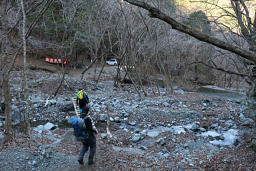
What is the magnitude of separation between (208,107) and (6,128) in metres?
10.4

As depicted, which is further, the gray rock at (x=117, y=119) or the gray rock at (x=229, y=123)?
the gray rock at (x=117, y=119)

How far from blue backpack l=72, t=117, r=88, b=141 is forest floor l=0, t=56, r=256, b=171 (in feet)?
2.77

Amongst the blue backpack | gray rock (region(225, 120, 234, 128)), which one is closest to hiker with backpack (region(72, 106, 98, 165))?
the blue backpack

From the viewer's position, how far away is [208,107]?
1314 cm

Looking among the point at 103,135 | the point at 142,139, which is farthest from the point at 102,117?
the point at 142,139

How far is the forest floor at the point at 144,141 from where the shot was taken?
555cm

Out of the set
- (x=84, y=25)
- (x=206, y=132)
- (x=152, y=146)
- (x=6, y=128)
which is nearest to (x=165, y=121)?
(x=206, y=132)

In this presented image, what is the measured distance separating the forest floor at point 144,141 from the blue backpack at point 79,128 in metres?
0.85

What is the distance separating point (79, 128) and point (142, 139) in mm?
3570

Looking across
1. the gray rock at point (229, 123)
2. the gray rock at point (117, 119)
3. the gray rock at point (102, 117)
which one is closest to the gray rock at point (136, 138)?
the gray rock at point (117, 119)

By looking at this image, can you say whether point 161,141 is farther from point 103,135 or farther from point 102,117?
point 102,117

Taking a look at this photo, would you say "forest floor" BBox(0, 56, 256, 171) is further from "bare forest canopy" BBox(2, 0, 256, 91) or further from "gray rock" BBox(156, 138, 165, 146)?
"bare forest canopy" BBox(2, 0, 256, 91)

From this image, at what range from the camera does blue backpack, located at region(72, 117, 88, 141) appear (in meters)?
4.83

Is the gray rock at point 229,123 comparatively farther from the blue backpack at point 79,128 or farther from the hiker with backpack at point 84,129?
the blue backpack at point 79,128
